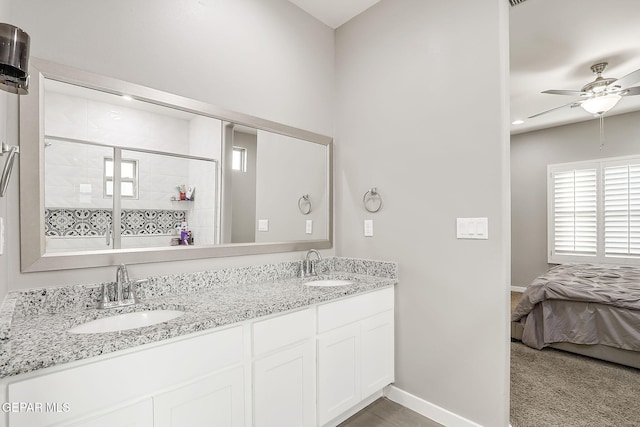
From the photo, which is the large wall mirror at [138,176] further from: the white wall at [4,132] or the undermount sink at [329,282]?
the undermount sink at [329,282]

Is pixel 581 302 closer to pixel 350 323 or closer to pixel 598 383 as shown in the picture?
pixel 598 383

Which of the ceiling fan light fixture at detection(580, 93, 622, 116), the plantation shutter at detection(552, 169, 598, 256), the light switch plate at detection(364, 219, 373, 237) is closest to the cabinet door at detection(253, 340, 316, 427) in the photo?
the light switch plate at detection(364, 219, 373, 237)

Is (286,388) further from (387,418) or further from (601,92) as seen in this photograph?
(601,92)

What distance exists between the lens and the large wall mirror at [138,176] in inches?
53.1

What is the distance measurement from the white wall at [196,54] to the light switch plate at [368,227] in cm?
55

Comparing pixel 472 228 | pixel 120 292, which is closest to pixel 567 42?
pixel 472 228

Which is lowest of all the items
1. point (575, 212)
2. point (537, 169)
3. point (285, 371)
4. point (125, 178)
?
point (285, 371)

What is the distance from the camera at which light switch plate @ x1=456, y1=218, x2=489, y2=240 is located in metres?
1.83

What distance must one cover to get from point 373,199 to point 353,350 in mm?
1068

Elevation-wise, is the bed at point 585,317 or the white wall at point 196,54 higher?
the white wall at point 196,54

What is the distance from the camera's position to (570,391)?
7.55 ft

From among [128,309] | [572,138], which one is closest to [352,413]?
[128,309]

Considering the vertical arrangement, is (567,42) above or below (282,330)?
above

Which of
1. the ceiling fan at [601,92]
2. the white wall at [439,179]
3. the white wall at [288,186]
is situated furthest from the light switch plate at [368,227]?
the ceiling fan at [601,92]
